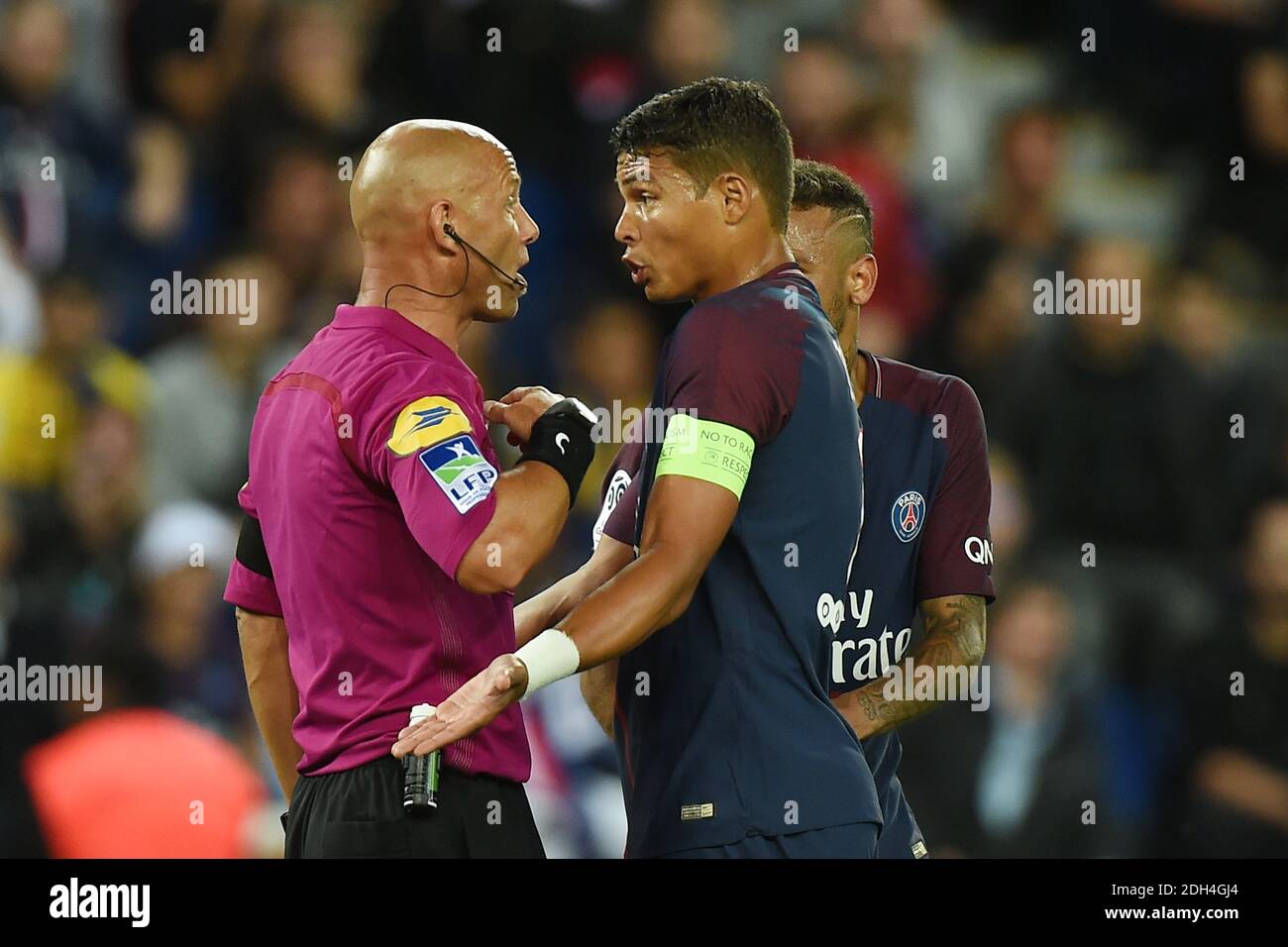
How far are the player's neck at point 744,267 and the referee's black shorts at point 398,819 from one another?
0.97 m

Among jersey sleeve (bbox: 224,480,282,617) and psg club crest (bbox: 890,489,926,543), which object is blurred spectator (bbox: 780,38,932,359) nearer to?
psg club crest (bbox: 890,489,926,543)

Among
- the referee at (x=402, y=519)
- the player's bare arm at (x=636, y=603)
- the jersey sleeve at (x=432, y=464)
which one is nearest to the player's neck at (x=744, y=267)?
the referee at (x=402, y=519)

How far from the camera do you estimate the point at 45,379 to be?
6.61m

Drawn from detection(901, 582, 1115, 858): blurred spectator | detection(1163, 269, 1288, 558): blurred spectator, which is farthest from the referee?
detection(1163, 269, 1288, 558): blurred spectator

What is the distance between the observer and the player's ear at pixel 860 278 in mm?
4023

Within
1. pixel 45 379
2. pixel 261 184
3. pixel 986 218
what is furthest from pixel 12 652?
pixel 986 218

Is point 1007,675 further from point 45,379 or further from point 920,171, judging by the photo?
point 45,379

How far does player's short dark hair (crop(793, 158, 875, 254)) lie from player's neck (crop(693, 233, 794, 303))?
0.82 meters

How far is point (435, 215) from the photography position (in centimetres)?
317

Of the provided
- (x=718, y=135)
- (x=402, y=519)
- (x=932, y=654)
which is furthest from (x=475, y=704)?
(x=932, y=654)

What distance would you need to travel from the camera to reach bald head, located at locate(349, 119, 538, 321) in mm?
3176

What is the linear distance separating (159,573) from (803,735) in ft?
11.9

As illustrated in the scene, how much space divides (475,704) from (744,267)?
3.21ft

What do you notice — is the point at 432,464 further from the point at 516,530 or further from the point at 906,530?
the point at 906,530
